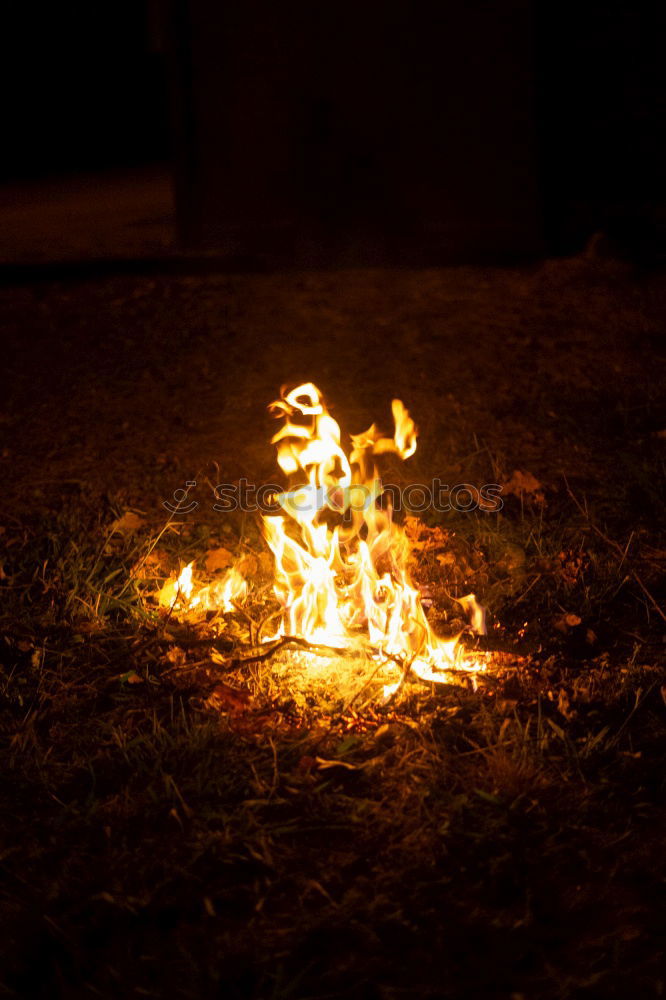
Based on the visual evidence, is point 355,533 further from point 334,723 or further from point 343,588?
point 334,723

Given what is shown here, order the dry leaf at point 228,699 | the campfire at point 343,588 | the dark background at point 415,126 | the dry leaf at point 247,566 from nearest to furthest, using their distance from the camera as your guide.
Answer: the dry leaf at point 228,699 → the campfire at point 343,588 → the dry leaf at point 247,566 → the dark background at point 415,126

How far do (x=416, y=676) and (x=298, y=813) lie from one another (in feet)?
2.13

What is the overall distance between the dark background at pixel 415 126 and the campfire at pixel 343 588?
3881 mm

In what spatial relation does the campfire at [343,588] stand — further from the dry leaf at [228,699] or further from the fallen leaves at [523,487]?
the fallen leaves at [523,487]

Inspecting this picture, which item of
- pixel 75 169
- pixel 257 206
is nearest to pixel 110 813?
pixel 257 206

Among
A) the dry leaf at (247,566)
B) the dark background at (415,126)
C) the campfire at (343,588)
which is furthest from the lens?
the dark background at (415,126)

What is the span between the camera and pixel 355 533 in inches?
152

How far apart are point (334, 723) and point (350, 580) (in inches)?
30.6

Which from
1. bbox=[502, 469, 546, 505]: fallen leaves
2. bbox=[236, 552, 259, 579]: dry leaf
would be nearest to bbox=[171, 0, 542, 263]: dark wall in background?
bbox=[502, 469, 546, 505]: fallen leaves

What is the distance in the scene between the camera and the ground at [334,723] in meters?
2.45

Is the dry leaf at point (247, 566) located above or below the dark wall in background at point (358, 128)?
below

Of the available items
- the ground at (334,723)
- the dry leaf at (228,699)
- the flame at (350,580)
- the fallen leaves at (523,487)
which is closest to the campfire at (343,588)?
the flame at (350,580)

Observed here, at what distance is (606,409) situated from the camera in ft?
17.0

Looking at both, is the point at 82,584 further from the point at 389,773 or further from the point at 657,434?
the point at 657,434
